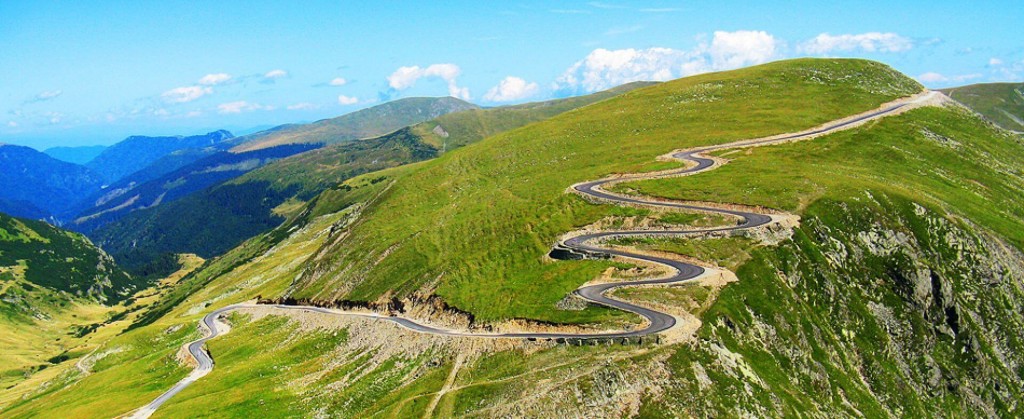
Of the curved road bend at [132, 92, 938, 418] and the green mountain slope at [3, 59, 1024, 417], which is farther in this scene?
the curved road bend at [132, 92, 938, 418]

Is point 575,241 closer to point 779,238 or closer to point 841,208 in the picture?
point 779,238

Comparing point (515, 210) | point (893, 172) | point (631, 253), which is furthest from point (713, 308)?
point (893, 172)

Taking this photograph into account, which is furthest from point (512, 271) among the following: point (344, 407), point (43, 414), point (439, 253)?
point (43, 414)

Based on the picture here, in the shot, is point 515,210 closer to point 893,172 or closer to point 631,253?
point 631,253

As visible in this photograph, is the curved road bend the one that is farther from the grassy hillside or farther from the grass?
the grass

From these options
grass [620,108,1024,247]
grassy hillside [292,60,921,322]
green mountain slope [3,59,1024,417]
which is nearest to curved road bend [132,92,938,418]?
green mountain slope [3,59,1024,417]

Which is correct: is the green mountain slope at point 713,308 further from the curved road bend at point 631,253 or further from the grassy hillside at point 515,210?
the curved road bend at point 631,253

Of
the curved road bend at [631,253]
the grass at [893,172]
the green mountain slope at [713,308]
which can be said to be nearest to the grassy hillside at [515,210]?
the green mountain slope at [713,308]
